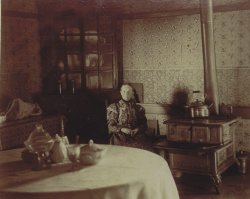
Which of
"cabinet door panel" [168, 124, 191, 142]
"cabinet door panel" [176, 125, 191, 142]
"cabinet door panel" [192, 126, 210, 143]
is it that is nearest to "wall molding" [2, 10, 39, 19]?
"cabinet door panel" [168, 124, 191, 142]

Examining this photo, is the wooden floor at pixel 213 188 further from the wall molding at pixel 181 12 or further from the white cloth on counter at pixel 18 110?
the white cloth on counter at pixel 18 110

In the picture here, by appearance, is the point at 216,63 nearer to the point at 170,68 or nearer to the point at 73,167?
the point at 170,68

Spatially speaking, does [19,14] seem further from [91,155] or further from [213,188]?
[91,155]

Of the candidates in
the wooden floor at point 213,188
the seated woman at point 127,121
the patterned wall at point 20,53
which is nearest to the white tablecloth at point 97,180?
the wooden floor at point 213,188

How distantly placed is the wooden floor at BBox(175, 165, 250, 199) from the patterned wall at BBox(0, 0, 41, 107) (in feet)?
10.3

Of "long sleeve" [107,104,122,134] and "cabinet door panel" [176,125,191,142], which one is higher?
"long sleeve" [107,104,122,134]

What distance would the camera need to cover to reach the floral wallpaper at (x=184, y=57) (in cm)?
586

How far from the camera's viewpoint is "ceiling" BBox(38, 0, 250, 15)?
19.5 feet

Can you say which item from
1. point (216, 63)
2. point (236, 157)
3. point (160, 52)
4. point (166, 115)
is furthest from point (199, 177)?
point (160, 52)

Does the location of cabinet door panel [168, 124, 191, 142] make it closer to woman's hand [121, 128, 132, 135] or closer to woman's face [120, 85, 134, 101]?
woman's hand [121, 128, 132, 135]

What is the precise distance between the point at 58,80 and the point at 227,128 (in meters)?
3.18

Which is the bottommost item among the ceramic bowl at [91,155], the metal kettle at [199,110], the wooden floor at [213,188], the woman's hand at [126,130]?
the wooden floor at [213,188]

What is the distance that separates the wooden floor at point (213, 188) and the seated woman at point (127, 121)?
2.59 ft

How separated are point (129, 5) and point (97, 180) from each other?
4468mm
